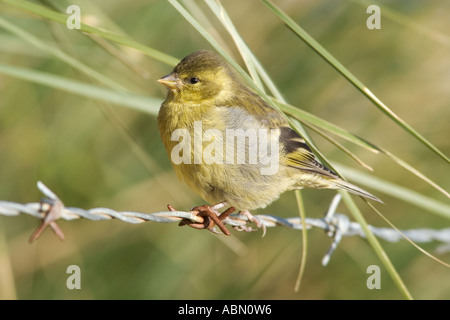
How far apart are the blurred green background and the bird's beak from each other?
1.03 meters

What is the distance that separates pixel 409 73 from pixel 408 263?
157 centimetres

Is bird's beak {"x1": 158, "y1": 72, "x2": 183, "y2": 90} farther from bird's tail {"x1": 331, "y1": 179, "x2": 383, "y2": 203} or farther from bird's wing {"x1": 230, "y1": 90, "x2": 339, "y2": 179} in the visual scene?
bird's tail {"x1": 331, "y1": 179, "x2": 383, "y2": 203}

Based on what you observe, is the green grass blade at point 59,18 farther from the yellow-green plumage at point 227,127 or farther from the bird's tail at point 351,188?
the bird's tail at point 351,188

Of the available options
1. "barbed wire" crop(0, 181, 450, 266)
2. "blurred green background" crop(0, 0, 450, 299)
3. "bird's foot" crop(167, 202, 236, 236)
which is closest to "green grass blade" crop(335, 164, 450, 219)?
"barbed wire" crop(0, 181, 450, 266)

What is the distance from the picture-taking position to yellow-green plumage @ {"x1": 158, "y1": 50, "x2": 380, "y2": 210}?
312 cm

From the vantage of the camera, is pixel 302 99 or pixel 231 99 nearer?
pixel 231 99

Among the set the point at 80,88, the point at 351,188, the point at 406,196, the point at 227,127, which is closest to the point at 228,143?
the point at 227,127

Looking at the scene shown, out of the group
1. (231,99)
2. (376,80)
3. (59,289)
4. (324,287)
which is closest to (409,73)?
(376,80)

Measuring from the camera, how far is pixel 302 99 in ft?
15.6

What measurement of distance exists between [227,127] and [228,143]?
0.09 m

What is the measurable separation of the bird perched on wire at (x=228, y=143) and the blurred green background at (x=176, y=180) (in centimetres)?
107

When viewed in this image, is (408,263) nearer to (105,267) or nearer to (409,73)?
(409,73)

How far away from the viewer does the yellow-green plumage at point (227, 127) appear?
3.12 m

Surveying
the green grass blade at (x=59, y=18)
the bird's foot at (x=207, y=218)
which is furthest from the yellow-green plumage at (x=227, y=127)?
the green grass blade at (x=59, y=18)
